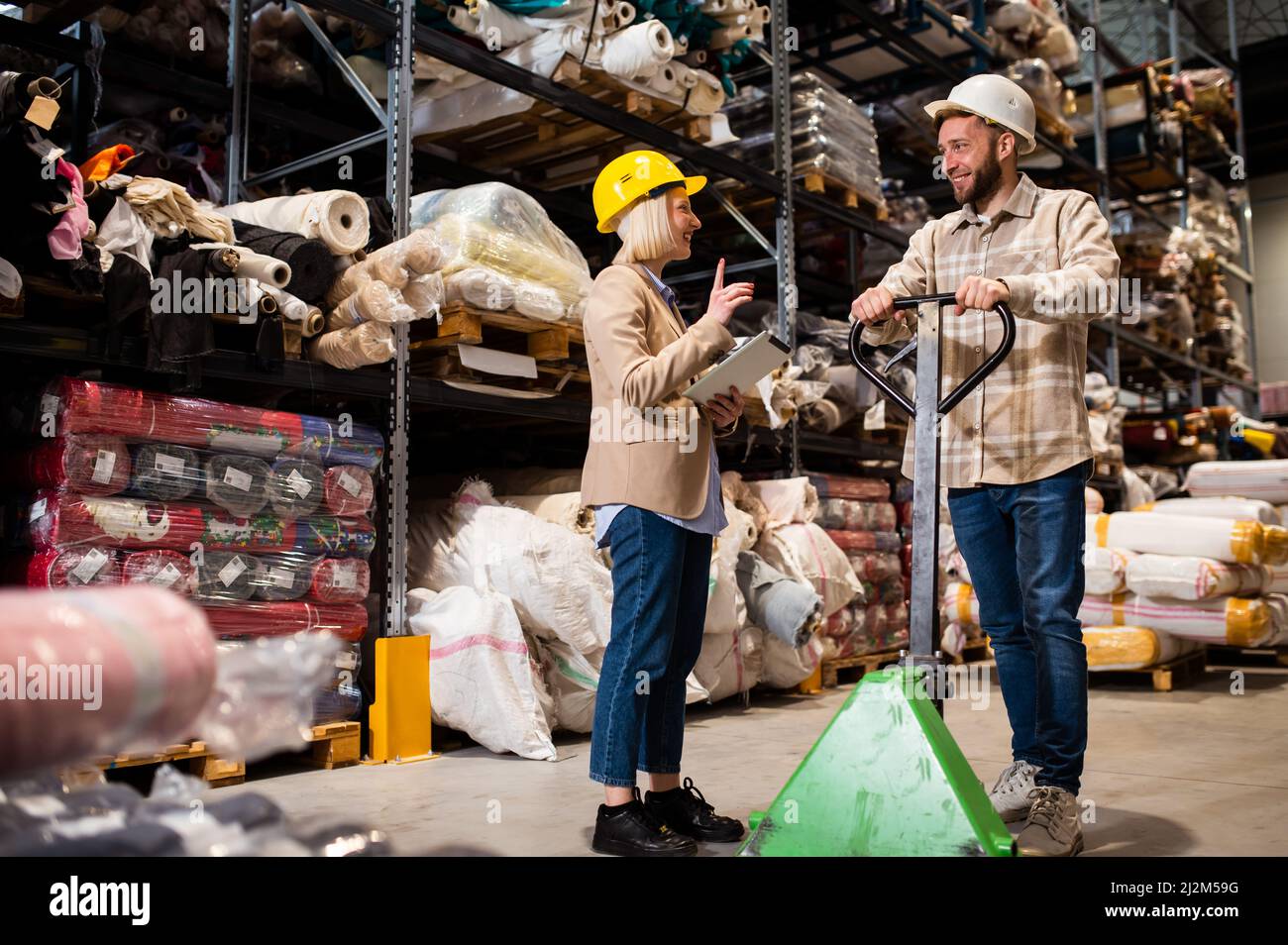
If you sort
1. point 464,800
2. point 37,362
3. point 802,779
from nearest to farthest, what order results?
point 802,779 → point 464,800 → point 37,362

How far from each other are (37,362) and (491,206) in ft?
6.13

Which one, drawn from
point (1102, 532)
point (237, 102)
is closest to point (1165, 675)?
point (1102, 532)

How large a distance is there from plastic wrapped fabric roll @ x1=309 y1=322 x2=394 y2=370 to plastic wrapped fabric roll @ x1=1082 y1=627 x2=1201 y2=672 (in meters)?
4.46

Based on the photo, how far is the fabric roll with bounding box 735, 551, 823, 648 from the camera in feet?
17.6

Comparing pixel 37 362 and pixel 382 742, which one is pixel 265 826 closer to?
pixel 382 742

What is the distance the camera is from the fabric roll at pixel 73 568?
340 cm

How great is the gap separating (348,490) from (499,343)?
1.29m

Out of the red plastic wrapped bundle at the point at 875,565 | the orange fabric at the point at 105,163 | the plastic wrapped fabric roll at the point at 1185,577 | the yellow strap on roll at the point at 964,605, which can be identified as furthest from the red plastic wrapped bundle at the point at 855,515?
the orange fabric at the point at 105,163

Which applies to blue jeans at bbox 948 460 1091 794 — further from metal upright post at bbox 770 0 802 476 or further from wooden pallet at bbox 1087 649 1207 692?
wooden pallet at bbox 1087 649 1207 692

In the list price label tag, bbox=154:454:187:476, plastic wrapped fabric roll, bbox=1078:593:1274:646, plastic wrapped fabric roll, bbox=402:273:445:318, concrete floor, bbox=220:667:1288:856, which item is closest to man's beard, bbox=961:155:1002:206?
concrete floor, bbox=220:667:1288:856

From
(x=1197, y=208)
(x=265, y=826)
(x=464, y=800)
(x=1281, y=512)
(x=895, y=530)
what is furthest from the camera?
(x=1197, y=208)
